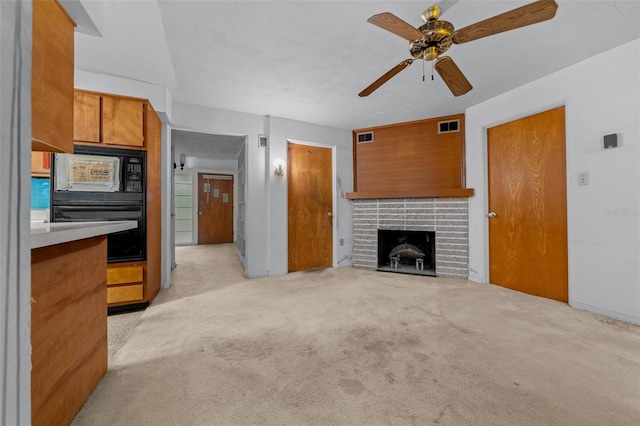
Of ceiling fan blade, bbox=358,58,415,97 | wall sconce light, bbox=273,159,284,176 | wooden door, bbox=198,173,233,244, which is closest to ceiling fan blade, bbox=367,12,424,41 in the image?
ceiling fan blade, bbox=358,58,415,97

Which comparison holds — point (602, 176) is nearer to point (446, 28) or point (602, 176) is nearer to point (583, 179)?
point (583, 179)

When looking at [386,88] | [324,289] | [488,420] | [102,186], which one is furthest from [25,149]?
[386,88]

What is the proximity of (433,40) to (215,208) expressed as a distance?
7.40 meters

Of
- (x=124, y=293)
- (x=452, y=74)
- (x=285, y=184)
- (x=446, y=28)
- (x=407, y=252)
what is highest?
(x=446, y=28)

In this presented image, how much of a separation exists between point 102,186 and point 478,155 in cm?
446

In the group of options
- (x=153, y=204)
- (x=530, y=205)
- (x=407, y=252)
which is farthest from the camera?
(x=407, y=252)

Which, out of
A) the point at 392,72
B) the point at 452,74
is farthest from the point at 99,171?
the point at 452,74

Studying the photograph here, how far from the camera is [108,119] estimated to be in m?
2.56

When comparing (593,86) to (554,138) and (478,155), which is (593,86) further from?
(478,155)

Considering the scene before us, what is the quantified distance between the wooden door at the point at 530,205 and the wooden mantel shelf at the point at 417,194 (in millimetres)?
352

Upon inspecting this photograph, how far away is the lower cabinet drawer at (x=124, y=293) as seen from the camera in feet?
8.30

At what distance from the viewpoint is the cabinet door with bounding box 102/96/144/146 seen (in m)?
2.55

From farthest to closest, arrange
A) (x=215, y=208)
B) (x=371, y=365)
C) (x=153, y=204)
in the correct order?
(x=215, y=208) → (x=153, y=204) → (x=371, y=365)

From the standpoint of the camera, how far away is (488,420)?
1205 mm
